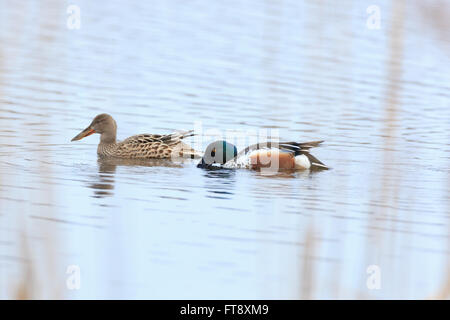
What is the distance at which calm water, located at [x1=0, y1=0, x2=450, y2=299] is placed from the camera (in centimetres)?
505

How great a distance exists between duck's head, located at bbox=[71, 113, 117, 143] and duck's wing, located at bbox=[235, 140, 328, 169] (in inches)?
58.7

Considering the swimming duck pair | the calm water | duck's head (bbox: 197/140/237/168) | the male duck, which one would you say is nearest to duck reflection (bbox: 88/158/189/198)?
the calm water

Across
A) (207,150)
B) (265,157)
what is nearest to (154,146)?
(207,150)

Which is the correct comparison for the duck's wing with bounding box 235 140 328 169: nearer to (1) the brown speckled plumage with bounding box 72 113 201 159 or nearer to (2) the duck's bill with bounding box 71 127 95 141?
(1) the brown speckled plumage with bounding box 72 113 201 159

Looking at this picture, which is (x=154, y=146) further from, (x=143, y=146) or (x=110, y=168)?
(x=110, y=168)

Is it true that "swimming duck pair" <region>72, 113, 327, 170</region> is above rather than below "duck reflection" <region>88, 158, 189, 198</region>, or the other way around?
above

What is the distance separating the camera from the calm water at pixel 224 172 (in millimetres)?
5047

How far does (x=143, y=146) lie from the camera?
9.48 meters

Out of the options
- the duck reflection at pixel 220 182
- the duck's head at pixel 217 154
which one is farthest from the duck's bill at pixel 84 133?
the duck reflection at pixel 220 182

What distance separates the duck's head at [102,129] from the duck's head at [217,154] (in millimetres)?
1170

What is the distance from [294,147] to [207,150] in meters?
0.86

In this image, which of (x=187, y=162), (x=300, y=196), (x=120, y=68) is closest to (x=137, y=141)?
(x=187, y=162)

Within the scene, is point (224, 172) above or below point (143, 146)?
below

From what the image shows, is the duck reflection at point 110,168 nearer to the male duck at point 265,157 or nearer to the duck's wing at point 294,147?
the male duck at point 265,157
